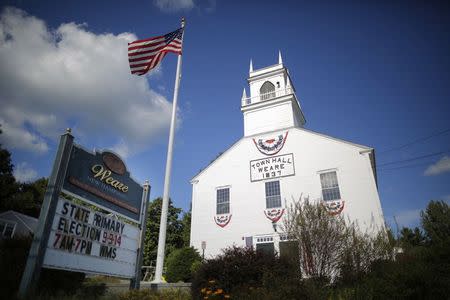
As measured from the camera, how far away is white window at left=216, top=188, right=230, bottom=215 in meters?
21.3

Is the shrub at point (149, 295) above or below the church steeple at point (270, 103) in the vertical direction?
below

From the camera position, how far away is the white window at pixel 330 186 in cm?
1868

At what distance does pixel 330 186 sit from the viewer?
19.0 meters

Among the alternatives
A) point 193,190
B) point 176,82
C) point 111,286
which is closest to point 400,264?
point 111,286

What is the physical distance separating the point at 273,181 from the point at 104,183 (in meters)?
14.3

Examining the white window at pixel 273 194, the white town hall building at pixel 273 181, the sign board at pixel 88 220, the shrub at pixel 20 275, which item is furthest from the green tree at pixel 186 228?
the shrub at pixel 20 275

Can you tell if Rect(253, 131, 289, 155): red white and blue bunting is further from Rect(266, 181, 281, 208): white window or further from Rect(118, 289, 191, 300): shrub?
Rect(118, 289, 191, 300): shrub

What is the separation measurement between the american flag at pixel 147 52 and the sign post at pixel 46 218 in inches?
273

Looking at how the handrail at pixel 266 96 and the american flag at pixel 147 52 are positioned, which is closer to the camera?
the american flag at pixel 147 52

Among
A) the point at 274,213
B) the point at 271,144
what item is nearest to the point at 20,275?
the point at 274,213

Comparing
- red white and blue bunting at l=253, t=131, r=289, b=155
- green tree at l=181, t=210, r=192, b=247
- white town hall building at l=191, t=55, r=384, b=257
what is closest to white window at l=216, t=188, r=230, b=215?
white town hall building at l=191, t=55, r=384, b=257

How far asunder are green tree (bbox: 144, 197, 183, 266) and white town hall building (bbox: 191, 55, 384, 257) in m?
9.14

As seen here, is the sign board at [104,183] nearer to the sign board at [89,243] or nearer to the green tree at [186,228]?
the sign board at [89,243]

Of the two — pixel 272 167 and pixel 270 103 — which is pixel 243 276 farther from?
pixel 270 103
